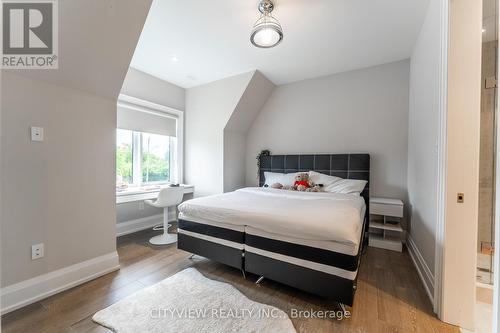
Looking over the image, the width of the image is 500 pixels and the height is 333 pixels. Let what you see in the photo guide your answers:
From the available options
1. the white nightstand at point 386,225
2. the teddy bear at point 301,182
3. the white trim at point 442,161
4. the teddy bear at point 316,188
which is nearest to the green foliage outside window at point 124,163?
the teddy bear at point 301,182

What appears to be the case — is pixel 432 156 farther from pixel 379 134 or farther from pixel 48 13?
pixel 48 13

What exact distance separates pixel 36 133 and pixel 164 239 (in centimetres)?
194

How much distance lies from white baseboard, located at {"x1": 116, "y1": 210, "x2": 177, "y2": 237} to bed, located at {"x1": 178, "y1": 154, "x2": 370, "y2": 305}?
1.50 m

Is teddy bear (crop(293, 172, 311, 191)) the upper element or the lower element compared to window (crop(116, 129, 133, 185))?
lower

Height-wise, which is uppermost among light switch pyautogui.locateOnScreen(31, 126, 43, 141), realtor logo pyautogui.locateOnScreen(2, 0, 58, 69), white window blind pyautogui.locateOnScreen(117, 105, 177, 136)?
realtor logo pyautogui.locateOnScreen(2, 0, 58, 69)

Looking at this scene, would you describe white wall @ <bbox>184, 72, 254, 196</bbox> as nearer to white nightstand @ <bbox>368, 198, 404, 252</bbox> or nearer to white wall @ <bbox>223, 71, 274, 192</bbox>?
white wall @ <bbox>223, 71, 274, 192</bbox>

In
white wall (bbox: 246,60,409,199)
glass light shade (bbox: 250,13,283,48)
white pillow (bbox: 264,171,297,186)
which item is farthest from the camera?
white pillow (bbox: 264,171,297,186)

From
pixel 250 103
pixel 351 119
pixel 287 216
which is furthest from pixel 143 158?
pixel 351 119

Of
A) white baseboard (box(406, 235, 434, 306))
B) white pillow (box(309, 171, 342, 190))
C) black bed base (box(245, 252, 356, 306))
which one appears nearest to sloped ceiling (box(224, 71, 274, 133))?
white pillow (box(309, 171, 342, 190))

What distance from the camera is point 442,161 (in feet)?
4.91

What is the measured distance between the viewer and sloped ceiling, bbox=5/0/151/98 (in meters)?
1.52

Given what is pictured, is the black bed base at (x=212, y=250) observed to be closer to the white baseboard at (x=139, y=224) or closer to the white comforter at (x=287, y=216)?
the white comforter at (x=287, y=216)

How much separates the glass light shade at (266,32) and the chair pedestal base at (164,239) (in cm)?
283

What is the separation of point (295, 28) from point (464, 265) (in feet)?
8.83
